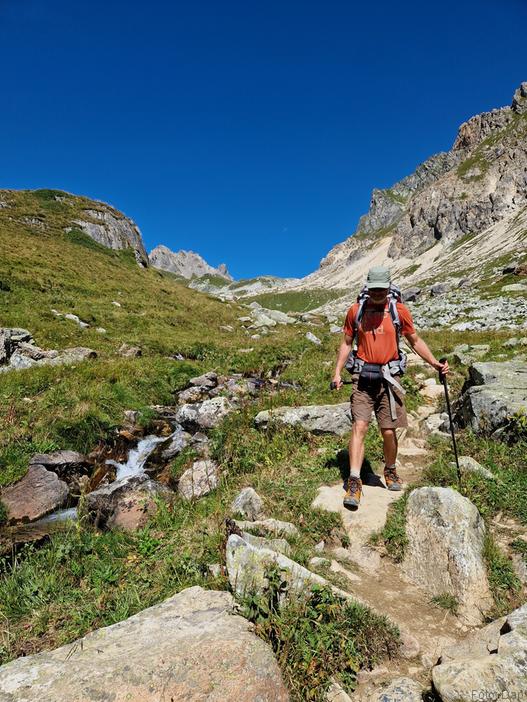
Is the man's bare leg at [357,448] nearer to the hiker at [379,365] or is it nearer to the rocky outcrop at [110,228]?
the hiker at [379,365]

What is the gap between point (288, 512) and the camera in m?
6.11

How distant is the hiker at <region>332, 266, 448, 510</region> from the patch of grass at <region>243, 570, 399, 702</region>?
2.57 metres

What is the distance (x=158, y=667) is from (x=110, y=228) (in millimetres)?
59013

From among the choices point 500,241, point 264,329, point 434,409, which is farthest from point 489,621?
point 500,241

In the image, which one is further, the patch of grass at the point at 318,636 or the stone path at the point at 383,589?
the stone path at the point at 383,589

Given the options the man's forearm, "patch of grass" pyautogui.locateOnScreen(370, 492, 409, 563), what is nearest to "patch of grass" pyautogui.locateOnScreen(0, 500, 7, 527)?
"patch of grass" pyautogui.locateOnScreen(370, 492, 409, 563)

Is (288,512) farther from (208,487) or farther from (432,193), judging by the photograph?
(432,193)

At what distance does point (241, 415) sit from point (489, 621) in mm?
7766

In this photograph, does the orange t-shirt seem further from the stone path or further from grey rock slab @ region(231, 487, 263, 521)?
grey rock slab @ region(231, 487, 263, 521)

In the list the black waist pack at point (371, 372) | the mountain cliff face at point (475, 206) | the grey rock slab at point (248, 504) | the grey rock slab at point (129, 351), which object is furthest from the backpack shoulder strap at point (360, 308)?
the mountain cliff face at point (475, 206)

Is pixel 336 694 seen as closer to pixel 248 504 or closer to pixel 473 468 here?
pixel 248 504

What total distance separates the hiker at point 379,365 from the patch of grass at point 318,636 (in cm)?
257

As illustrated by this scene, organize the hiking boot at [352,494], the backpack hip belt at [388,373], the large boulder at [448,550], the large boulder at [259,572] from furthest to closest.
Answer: the backpack hip belt at [388,373] → the hiking boot at [352,494] → the large boulder at [448,550] → the large boulder at [259,572]

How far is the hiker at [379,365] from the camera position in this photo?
21.1 feet
